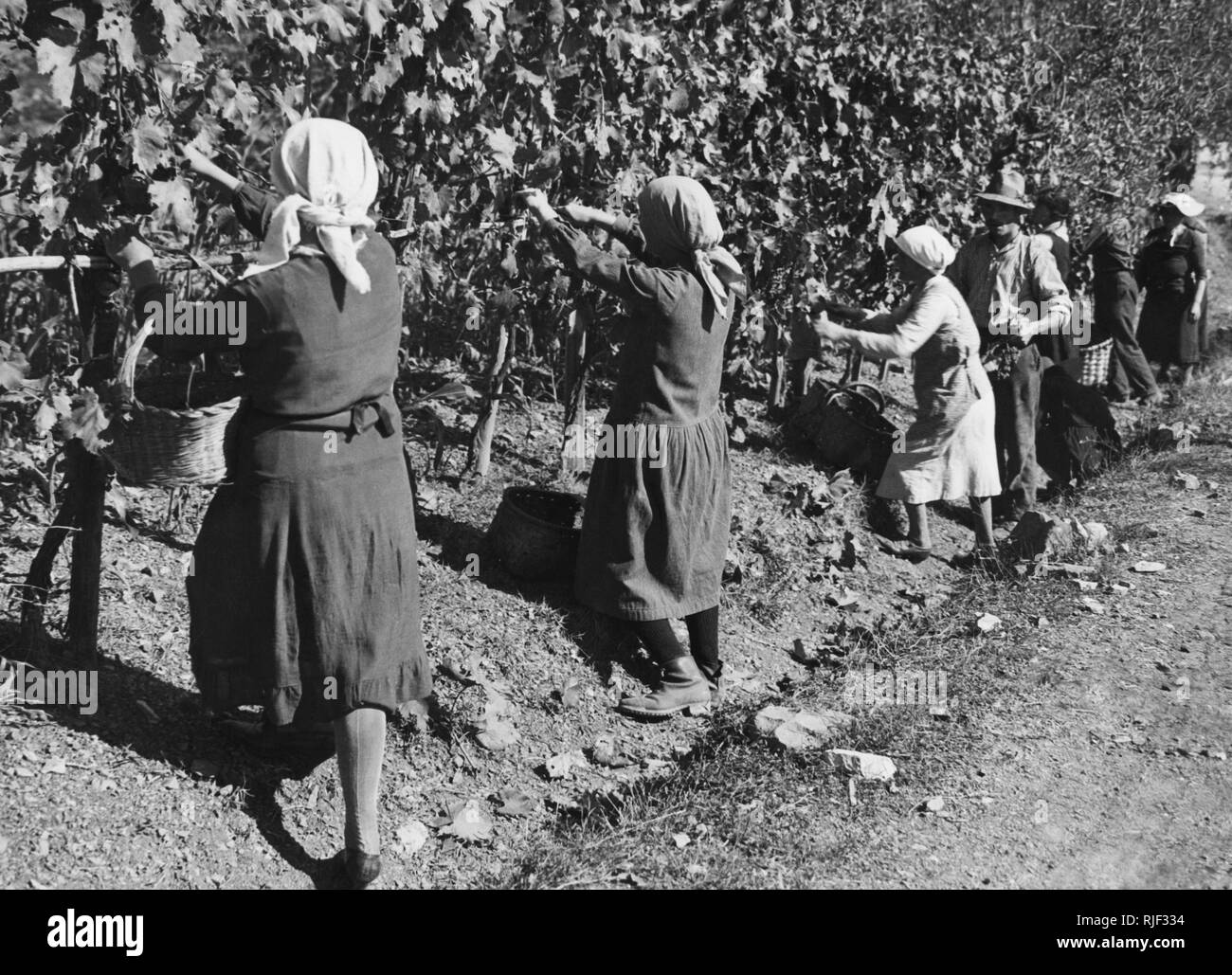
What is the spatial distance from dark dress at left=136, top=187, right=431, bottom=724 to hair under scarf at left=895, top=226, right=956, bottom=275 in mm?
3072

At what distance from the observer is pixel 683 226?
4.18 m

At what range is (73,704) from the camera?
12.4 feet

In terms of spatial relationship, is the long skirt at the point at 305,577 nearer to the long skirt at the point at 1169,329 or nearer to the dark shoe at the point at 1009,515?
the dark shoe at the point at 1009,515

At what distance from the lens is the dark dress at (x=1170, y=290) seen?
943 cm

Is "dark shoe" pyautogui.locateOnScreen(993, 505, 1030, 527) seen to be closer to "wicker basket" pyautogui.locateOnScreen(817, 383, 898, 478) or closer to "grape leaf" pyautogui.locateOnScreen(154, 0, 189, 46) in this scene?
"wicker basket" pyautogui.locateOnScreen(817, 383, 898, 478)

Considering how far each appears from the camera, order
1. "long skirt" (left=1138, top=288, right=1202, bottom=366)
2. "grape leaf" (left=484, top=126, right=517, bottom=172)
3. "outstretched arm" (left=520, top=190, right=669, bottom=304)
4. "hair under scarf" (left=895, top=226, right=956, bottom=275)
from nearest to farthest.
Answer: "outstretched arm" (left=520, top=190, right=669, bottom=304), "grape leaf" (left=484, top=126, right=517, bottom=172), "hair under scarf" (left=895, top=226, right=956, bottom=275), "long skirt" (left=1138, top=288, right=1202, bottom=366)

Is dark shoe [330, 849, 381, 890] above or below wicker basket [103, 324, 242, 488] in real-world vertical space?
below

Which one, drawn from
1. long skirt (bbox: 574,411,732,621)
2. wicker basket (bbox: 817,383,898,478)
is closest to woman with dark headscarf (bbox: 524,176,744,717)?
long skirt (bbox: 574,411,732,621)

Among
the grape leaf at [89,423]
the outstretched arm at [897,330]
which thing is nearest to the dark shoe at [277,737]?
the grape leaf at [89,423]

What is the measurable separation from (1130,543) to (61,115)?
5133 millimetres

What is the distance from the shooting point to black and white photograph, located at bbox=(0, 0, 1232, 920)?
325 centimetres

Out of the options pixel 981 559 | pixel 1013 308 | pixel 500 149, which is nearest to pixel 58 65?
pixel 500 149

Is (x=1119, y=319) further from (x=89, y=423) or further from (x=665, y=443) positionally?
(x=89, y=423)
